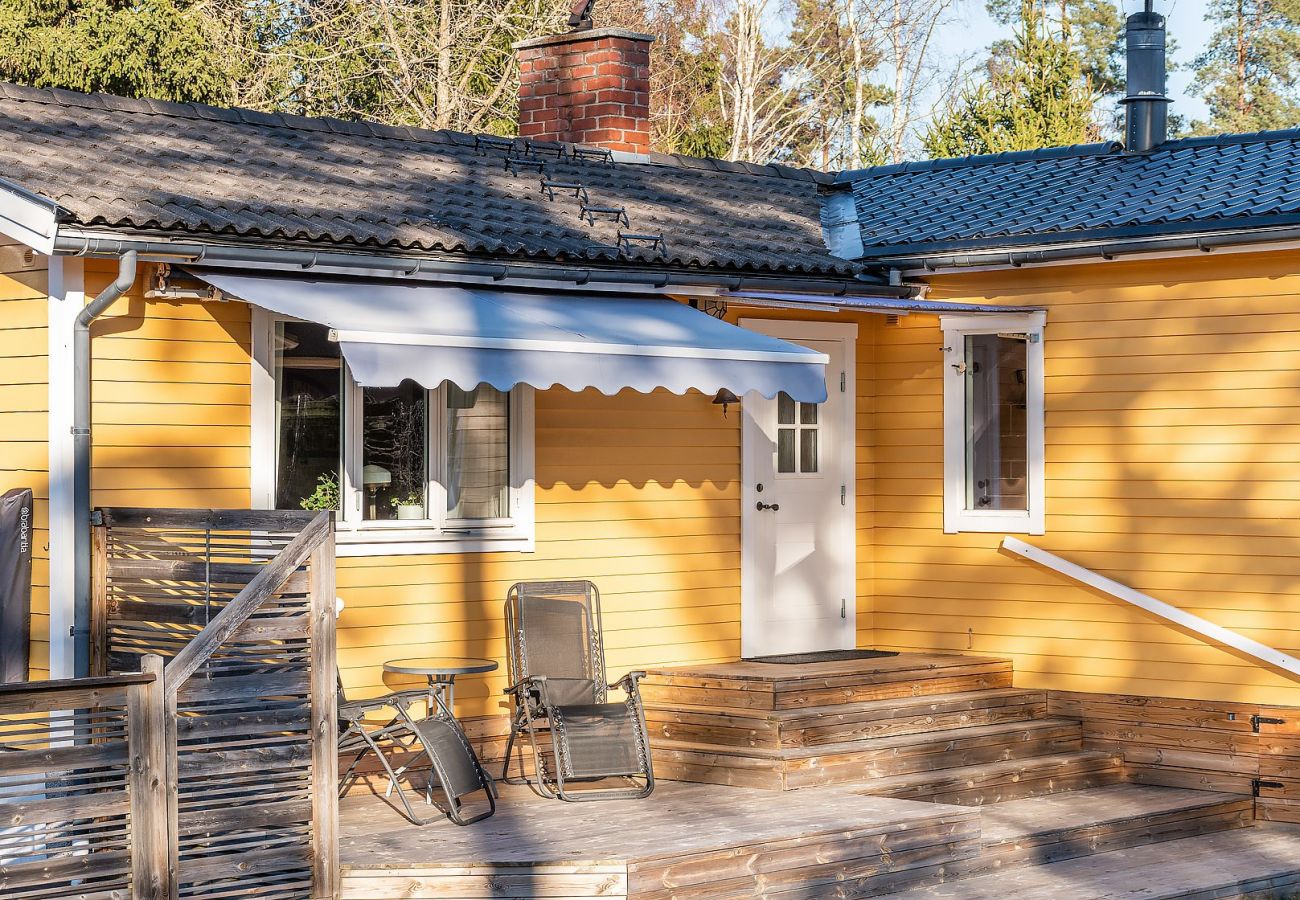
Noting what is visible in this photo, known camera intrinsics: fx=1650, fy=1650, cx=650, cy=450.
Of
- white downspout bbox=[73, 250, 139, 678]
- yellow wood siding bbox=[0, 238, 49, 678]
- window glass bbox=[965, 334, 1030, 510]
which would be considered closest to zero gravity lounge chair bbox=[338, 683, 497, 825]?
white downspout bbox=[73, 250, 139, 678]

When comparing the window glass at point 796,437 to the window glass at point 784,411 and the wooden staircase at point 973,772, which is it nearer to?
the window glass at point 784,411

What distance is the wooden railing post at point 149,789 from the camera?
751 cm

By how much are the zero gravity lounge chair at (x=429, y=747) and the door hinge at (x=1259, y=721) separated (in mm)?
5149

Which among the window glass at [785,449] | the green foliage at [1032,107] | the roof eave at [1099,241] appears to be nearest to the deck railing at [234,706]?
the window glass at [785,449]

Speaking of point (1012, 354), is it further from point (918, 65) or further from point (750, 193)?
point (918, 65)

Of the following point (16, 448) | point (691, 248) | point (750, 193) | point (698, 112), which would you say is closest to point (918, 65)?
point (698, 112)

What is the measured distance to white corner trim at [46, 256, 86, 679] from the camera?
9.05 metres

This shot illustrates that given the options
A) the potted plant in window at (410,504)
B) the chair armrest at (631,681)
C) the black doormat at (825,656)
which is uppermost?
the potted plant in window at (410,504)

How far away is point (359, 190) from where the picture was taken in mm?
11094

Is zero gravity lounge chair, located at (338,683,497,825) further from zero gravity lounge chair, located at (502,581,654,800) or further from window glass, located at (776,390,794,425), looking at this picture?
window glass, located at (776,390,794,425)

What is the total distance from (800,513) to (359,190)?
4181mm

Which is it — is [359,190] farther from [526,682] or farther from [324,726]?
[324,726]

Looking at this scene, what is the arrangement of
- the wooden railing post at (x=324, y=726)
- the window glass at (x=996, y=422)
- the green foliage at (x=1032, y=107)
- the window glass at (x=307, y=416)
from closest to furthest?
the wooden railing post at (x=324, y=726)
the window glass at (x=307, y=416)
the window glass at (x=996, y=422)
the green foliage at (x=1032, y=107)

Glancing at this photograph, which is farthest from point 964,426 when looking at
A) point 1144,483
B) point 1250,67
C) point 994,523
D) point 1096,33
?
point 1250,67
